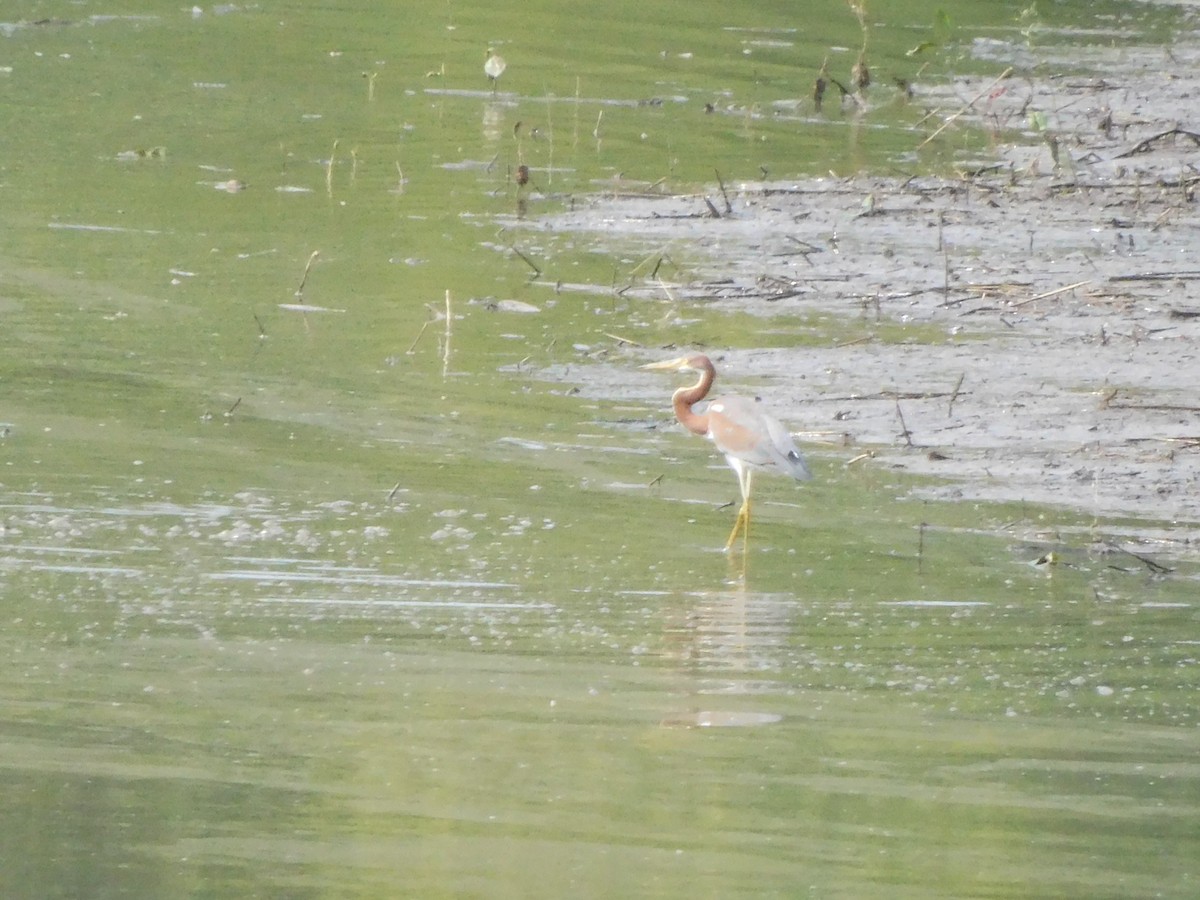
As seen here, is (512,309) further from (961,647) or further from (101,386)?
(961,647)

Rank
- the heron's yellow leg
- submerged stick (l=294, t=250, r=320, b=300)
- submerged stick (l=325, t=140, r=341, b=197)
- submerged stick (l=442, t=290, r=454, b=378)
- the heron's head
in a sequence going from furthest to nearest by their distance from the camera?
1. submerged stick (l=325, t=140, r=341, b=197)
2. submerged stick (l=294, t=250, r=320, b=300)
3. submerged stick (l=442, t=290, r=454, b=378)
4. the heron's head
5. the heron's yellow leg

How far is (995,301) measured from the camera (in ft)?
34.9

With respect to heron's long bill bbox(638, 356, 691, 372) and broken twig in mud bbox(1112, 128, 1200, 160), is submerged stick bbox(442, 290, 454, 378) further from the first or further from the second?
A: broken twig in mud bbox(1112, 128, 1200, 160)

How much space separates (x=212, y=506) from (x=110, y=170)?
6973mm

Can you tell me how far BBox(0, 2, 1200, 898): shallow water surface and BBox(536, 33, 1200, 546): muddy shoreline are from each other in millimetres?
330

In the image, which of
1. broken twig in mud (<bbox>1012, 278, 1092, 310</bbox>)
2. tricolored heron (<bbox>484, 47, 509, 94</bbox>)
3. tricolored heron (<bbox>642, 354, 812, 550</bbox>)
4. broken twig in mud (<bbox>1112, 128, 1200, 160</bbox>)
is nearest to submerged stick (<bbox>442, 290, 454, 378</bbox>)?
tricolored heron (<bbox>642, 354, 812, 550</bbox>)

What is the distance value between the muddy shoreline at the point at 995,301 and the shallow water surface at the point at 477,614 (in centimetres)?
33

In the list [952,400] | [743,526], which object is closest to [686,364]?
[952,400]

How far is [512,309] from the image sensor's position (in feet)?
36.3

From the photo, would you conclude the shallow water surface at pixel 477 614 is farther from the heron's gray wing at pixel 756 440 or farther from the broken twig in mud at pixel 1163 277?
the broken twig in mud at pixel 1163 277

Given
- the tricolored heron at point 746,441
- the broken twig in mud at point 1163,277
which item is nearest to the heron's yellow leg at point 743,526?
the tricolored heron at point 746,441

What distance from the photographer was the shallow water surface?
5035 millimetres

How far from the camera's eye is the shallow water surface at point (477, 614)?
5.04 m

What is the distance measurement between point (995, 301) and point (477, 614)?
461cm
